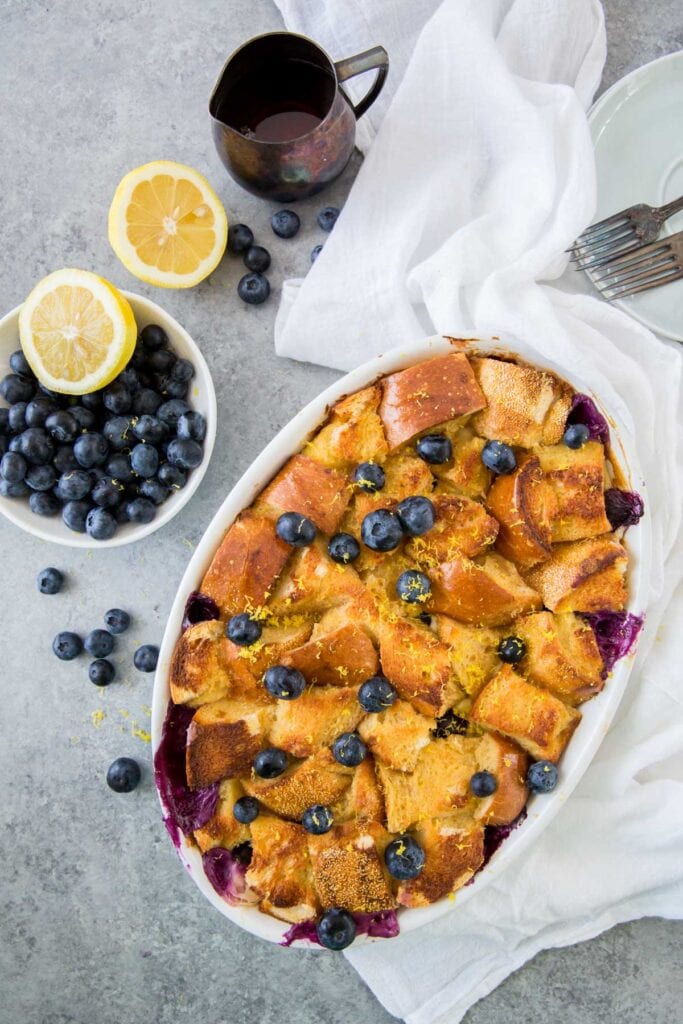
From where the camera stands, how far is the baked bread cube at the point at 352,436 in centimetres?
210

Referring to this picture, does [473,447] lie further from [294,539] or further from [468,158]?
[468,158]

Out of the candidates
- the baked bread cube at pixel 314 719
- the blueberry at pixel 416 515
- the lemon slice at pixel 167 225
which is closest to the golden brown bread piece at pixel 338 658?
the baked bread cube at pixel 314 719

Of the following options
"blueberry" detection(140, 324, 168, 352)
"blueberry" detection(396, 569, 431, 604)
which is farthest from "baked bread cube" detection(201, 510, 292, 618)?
"blueberry" detection(140, 324, 168, 352)

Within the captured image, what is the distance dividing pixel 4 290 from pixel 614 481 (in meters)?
1.82

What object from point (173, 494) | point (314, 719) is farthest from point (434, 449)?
point (173, 494)

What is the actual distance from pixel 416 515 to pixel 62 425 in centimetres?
101

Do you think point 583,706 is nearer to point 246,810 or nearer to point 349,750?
point 349,750

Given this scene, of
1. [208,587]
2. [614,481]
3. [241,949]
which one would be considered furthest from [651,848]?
[208,587]

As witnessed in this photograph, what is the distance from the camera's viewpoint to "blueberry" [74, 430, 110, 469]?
2.40 metres

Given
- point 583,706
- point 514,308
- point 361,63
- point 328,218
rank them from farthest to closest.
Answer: point 328,218 → point 514,308 → point 361,63 → point 583,706

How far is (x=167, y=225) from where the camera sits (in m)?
2.46

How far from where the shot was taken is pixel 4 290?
8.81ft

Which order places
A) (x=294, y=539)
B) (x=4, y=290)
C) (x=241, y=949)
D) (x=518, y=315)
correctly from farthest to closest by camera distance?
(x=4, y=290) < (x=241, y=949) < (x=518, y=315) < (x=294, y=539)

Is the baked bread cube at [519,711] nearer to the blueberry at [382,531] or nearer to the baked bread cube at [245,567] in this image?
the blueberry at [382,531]
